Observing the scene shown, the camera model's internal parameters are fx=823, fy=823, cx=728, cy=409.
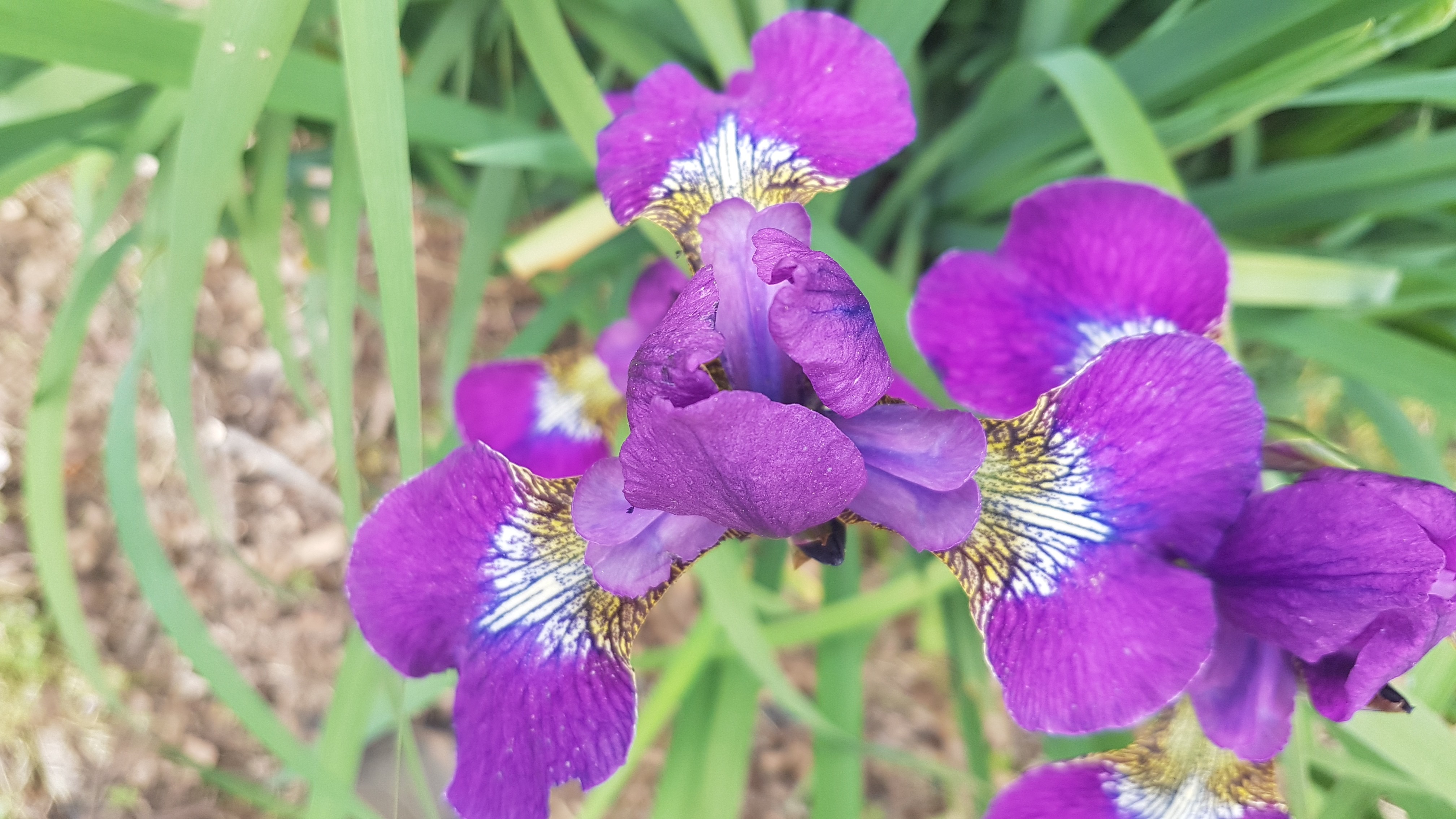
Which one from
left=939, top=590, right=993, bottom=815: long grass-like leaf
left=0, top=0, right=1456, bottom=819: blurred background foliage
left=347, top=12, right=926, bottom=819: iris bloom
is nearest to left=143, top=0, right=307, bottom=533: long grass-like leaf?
left=0, top=0, right=1456, bottom=819: blurred background foliage

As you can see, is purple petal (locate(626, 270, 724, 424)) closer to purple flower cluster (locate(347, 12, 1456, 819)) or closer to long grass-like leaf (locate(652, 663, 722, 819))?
purple flower cluster (locate(347, 12, 1456, 819))

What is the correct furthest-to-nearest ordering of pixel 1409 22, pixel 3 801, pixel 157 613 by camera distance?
pixel 3 801
pixel 157 613
pixel 1409 22

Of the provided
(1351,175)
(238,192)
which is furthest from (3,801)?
(1351,175)

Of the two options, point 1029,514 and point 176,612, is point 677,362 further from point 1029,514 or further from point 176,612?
point 176,612

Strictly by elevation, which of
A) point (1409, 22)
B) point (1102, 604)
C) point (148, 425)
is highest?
point (148, 425)

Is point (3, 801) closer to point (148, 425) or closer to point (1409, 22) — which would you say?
point (148, 425)

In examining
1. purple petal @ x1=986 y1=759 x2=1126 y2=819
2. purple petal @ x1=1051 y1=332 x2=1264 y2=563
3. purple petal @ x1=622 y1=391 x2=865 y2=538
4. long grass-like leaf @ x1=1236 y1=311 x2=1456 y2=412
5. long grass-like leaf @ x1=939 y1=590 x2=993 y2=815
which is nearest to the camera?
purple petal @ x1=622 y1=391 x2=865 y2=538

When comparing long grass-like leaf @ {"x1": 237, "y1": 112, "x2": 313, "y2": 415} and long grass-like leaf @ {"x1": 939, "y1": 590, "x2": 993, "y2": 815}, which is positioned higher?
long grass-like leaf @ {"x1": 237, "y1": 112, "x2": 313, "y2": 415}
